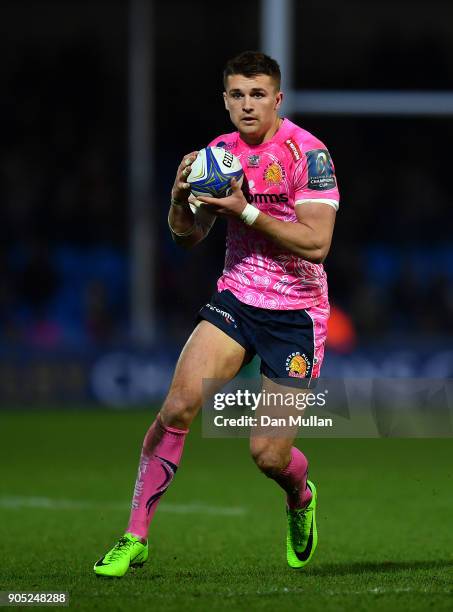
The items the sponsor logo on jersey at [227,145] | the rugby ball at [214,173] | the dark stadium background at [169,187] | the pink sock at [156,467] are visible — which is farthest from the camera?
the dark stadium background at [169,187]

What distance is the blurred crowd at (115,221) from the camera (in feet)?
58.0

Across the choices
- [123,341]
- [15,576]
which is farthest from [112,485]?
[123,341]

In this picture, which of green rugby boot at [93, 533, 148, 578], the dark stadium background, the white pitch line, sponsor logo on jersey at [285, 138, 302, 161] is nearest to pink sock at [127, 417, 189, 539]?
green rugby boot at [93, 533, 148, 578]

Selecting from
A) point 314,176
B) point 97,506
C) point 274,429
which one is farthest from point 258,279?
point 97,506

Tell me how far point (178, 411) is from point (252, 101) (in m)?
1.39

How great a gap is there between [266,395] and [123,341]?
31.8ft

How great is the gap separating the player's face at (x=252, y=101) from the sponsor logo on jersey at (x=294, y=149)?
0.42 feet

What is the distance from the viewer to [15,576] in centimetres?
586

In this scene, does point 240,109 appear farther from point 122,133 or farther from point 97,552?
point 122,133

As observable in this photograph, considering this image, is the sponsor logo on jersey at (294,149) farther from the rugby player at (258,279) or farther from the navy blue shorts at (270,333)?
the navy blue shorts at (270,333)

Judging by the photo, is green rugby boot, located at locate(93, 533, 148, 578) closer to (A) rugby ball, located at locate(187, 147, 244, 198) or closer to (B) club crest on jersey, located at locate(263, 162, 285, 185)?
(A) rugby ball, located at locate(187, 147, 244, 198)

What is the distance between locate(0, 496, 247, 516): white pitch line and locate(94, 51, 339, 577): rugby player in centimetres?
250

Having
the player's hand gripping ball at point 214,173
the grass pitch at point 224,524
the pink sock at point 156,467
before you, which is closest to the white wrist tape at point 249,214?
the player's hand gripping ball at point 214,173

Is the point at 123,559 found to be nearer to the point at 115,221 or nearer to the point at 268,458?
the point at 268,458
